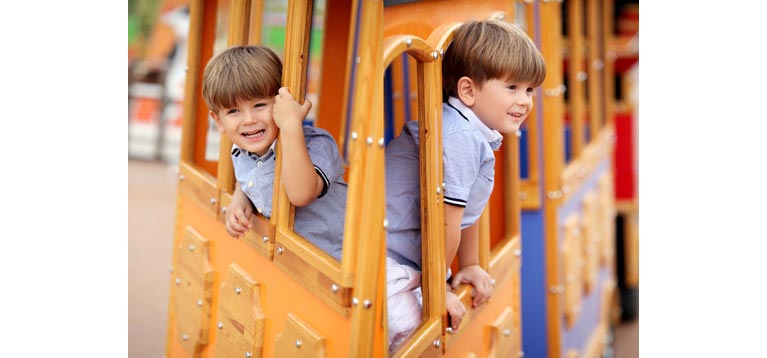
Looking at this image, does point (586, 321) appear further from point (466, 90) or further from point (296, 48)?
point (296, 48)

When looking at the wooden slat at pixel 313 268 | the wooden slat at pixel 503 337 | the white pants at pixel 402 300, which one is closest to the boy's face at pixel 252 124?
the wooden slat at pixel 313 268

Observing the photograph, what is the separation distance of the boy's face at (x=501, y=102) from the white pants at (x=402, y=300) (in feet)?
0.76

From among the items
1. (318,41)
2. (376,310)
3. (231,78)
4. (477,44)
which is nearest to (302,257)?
(376,310)

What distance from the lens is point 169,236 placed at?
1445mm

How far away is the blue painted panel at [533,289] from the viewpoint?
2.03 m

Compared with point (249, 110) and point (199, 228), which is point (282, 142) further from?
point (199, 228)

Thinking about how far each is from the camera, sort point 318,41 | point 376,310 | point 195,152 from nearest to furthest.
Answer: point 376,310 → point 195,152 → point 318,41

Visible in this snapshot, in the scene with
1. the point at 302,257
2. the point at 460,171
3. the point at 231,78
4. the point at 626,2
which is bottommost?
the point at 302,257

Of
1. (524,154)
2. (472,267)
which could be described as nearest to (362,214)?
(472,267)

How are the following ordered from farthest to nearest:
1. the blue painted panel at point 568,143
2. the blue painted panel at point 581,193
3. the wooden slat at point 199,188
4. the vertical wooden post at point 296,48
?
the blue painted panel at point 568,143 → the blue painted panel at point 581,193 → the wooden slat at point 199,188 → the vertical wooden post at point 296,48

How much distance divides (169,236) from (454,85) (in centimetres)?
64

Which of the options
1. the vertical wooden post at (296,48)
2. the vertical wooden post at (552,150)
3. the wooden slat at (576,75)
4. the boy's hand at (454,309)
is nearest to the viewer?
the vertical wooden post at (296,48)

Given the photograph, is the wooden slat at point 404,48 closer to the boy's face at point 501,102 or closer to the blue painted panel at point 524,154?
the boy's face at point 501,102

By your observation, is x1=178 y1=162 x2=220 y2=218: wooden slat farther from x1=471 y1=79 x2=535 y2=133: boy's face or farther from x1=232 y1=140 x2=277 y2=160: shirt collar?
x1=471 y1=79 x2=535 y2=133: boy's face
